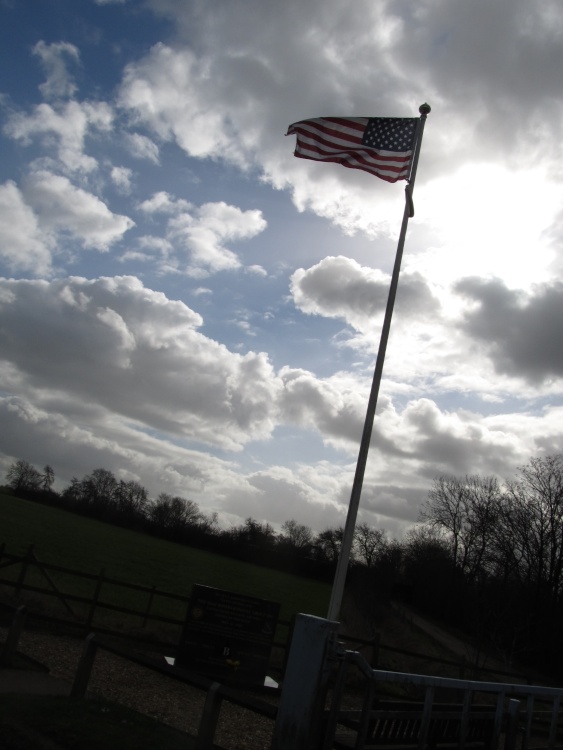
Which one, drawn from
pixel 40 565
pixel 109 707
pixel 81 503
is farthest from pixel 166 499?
pixel 109 707

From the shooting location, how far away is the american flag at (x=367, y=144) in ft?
37.6

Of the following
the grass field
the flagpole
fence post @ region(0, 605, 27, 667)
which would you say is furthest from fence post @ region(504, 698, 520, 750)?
the grass field

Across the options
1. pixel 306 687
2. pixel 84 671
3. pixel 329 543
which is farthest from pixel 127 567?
pixel 329 543

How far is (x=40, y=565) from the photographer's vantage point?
15852mm

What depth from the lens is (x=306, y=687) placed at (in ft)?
14.7

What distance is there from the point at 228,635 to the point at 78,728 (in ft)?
17.1

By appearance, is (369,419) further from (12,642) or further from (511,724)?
(12,642)

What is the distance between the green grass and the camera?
5.42 meters

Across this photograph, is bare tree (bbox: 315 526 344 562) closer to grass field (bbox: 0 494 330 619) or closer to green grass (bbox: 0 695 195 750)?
grass field (bbox: 0 494 330 619)

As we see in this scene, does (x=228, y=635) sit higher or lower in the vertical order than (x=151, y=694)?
higher

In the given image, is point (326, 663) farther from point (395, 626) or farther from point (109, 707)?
point (395, 626)

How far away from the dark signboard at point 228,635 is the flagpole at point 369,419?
1641mm

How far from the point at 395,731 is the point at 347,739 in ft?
1.22

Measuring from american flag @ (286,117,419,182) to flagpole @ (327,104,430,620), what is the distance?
231 millimetres
